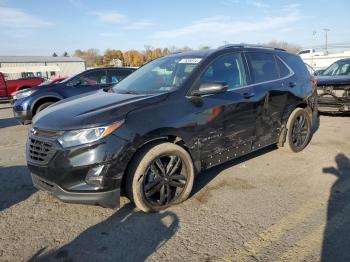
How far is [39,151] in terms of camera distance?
3.57 meters

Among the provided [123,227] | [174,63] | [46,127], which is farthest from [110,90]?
[123,227]

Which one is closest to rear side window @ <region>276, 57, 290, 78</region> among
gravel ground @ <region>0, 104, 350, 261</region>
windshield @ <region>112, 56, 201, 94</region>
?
gravel ground @ <region>0, 104, 350, 261</region>

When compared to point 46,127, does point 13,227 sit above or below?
below

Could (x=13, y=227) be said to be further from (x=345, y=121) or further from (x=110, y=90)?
(x=345, y=121)

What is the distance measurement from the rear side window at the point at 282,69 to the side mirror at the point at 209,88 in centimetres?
187

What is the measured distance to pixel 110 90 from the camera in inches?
191

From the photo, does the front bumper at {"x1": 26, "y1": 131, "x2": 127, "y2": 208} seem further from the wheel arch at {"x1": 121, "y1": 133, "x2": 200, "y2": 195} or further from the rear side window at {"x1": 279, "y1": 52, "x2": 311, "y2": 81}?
the rear side window at {"x1": 279, "y1": 52, "x2": 311, "y2": 81}

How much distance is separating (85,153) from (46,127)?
601 millimetres

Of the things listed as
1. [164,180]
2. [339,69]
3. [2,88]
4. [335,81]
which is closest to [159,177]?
[164,180]

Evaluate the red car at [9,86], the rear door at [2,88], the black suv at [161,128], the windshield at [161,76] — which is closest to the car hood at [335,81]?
the black suv at [161,128]

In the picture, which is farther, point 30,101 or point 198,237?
point 30,101

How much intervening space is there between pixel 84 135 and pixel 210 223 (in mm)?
1549

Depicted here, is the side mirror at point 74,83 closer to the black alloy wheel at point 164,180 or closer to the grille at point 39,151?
the grille at point 39,151

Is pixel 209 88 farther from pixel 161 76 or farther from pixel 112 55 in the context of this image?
pixel 112 55
